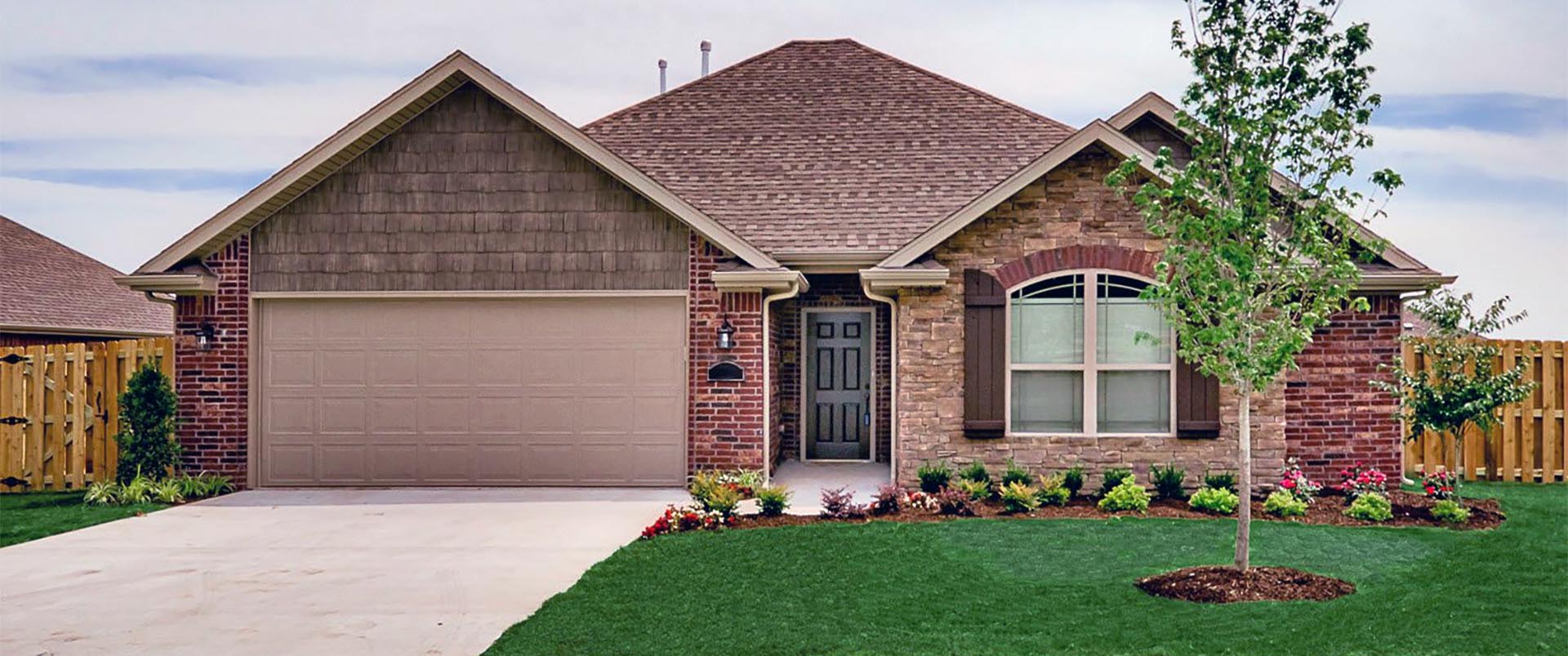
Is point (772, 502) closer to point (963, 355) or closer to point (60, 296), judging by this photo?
point (963, 355)

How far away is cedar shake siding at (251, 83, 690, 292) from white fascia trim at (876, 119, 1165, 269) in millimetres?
2527

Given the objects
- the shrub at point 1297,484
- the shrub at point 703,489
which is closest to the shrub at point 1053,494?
the shrub at point 1297,484

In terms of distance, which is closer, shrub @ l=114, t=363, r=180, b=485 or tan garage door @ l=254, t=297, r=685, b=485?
shrub @ l=114, t=363, r=180, b=485

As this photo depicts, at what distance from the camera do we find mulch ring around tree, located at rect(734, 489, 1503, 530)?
1058 centimetres

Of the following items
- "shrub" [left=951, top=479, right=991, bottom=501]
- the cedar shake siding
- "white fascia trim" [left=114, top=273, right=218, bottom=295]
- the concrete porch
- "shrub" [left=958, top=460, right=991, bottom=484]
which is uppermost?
the cedar shake siding

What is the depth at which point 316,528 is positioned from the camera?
35.0 ft

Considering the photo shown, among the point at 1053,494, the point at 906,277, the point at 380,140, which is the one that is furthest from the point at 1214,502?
the point at 380,140

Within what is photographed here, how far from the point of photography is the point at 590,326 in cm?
1314

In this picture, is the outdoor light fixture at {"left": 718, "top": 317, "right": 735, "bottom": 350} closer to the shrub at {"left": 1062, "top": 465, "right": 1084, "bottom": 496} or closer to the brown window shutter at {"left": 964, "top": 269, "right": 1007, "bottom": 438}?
the brown window shutter at {"left": 964, "top": 269, "right": 1007, "bottom": 438}

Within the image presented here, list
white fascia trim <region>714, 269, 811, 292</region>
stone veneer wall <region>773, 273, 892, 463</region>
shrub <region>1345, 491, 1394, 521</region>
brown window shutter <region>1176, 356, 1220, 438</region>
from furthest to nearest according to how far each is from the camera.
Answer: stone veneer wall <region>773, 273, 892, 463</region> → white fascia trim <region>714, 269, 811, 292</region> → brown window shutter <region>1176, 356, 1220, 438</region> → shrub <region>1345, 491, 1394, 521</region>

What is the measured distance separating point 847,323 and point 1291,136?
7.87m

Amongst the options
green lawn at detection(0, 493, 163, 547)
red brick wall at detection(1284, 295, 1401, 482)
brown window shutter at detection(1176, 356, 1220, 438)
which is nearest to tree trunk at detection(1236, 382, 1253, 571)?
brown window shutter at detection(1176, 356, 1220, 438)

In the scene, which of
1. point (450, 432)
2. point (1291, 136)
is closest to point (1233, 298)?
point (1291, 136)

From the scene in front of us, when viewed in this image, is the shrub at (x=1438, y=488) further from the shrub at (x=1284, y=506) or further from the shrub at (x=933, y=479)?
the shrub at (x=933, y=479)
